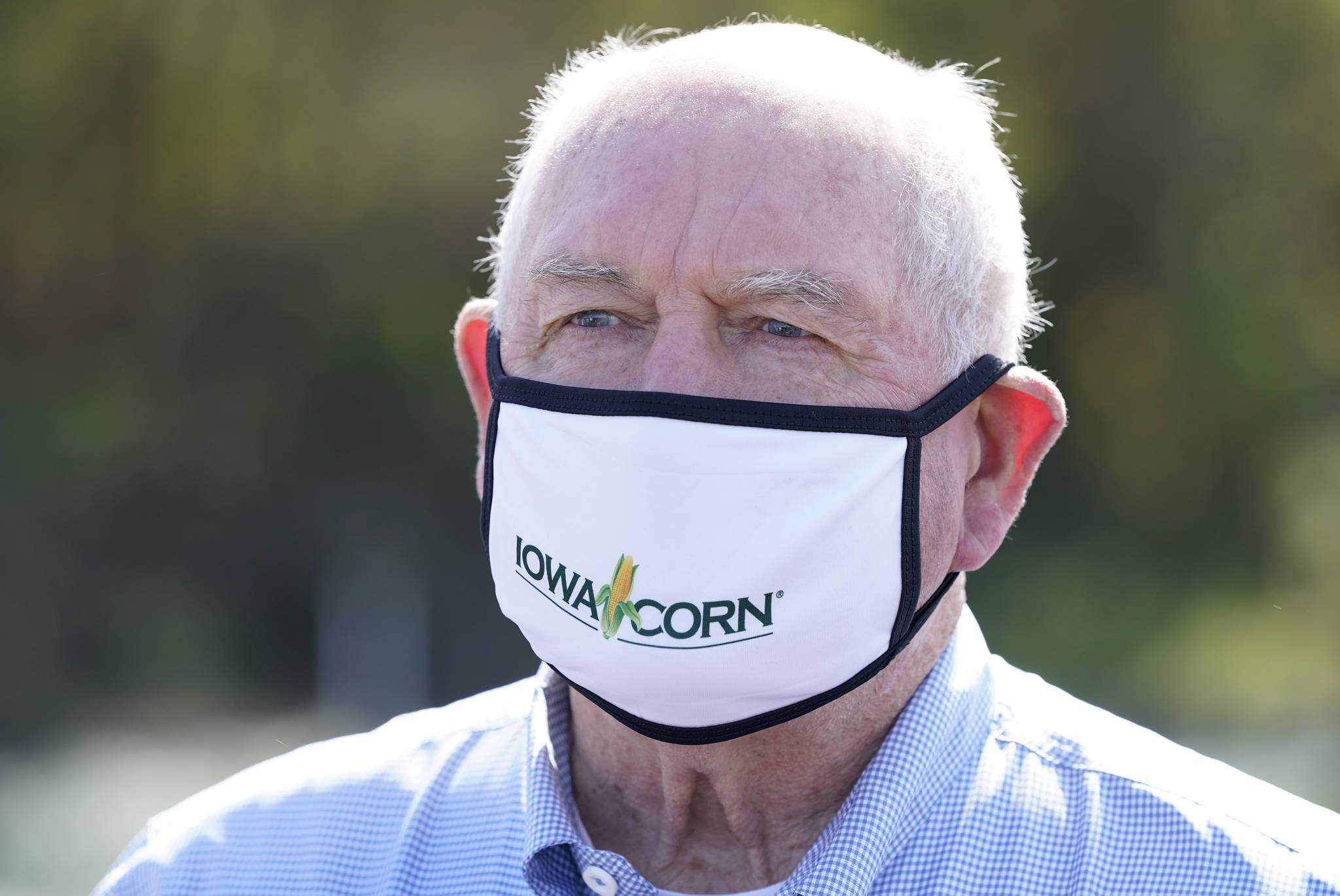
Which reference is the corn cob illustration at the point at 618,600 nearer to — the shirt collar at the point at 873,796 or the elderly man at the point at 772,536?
the elderly man at the point at 772,536

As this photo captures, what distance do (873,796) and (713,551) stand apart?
47 centimetres

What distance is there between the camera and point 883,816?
6.04ft

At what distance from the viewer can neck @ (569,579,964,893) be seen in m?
1.96

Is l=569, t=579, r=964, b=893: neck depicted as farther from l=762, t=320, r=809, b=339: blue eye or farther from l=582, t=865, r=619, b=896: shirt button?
l=762, t=320, r=809, b=339: blue eye

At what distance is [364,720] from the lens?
7824 mm

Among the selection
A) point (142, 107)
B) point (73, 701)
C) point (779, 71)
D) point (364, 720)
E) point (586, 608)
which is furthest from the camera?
point (142, 107)

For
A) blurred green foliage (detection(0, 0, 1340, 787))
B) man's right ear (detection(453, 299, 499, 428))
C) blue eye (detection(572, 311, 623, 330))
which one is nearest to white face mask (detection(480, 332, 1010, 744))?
blue eye (detection(572, 311, 623, 330))

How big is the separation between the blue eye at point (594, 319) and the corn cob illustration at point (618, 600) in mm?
398

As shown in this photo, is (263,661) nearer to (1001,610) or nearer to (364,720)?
(364,720)

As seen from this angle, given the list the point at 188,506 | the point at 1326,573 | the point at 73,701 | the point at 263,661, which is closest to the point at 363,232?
the point at 188,506

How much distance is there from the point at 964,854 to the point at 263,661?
8.04m

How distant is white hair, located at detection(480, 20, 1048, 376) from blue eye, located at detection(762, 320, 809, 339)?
0.18 m

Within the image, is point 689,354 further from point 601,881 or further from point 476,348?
point 601,881

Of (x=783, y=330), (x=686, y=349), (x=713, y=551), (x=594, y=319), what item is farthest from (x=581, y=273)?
(x=713, y=551)
